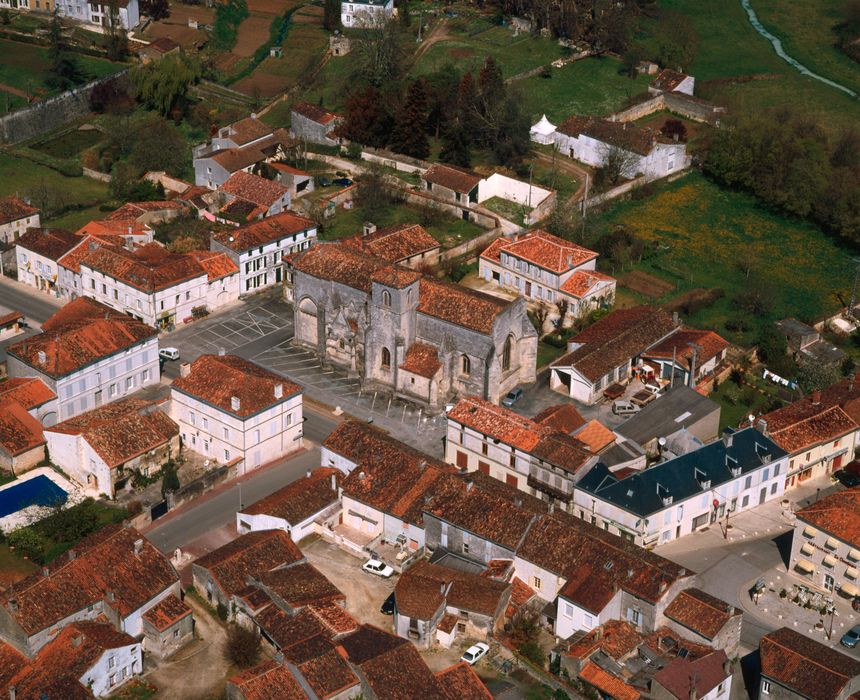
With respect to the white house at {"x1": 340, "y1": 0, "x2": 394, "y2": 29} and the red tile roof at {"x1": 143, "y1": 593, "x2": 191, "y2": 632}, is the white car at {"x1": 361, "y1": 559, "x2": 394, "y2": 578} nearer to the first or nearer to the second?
the red tile roof at {"x1": 143, "y1": 593, "x2": 191, "y2": 632}

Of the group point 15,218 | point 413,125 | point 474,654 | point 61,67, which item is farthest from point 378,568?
point 61,67

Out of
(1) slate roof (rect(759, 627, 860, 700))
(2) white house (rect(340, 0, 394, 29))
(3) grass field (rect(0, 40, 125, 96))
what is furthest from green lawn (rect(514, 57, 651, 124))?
(1) slate roof (rect(759, 627, 860, 700))

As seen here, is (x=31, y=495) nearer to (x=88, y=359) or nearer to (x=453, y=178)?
(x=88, y=359)

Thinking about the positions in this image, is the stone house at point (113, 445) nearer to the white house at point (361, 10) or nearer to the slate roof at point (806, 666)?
the slate roof at point (806, 666)

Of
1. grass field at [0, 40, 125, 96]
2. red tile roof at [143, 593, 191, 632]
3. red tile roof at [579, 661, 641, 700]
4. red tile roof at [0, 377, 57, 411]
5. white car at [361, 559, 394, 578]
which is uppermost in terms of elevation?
grass field at [0, 40, 125, 96]

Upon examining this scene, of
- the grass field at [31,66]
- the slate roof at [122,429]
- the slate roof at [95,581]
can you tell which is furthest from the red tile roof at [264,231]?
the grass field at [31,66]

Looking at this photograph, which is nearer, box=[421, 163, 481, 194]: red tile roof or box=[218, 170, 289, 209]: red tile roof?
box=[218, 170, 289, 209]: red tile roof

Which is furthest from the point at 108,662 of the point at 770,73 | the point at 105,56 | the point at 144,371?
the point at 770,73
